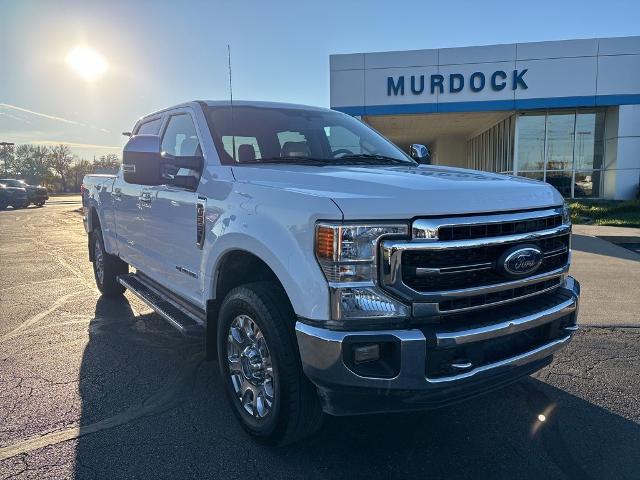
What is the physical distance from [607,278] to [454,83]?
49.9 feet

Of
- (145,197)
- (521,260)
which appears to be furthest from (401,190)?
(145,197)

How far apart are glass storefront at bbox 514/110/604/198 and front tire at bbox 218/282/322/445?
847 inches

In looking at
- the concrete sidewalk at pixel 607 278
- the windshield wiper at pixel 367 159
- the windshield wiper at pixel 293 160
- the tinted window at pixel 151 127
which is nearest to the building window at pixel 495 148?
the concrete sidewalk at pixel 607 278

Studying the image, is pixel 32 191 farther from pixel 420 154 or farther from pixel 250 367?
pixel 250 367

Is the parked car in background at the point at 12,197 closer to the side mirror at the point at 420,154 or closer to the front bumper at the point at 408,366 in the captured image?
the side mirror at the point at 420,154

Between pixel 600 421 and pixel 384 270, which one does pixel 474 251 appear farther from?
pixel 600 421

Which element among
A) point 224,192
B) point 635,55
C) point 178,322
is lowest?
point 178,322

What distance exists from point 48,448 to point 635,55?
23.3m

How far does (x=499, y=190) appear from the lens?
8.66ft

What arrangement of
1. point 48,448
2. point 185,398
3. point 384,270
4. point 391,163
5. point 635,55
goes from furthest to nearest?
point 635,55
point 391,163
point 185,398
point 48,448
point 384,270

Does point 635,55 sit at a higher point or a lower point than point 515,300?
higher

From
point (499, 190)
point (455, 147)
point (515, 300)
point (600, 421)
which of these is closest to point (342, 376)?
point (515, 300)

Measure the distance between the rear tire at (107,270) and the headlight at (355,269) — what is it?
4.50m

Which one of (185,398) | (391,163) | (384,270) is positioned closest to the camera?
(384,270)
